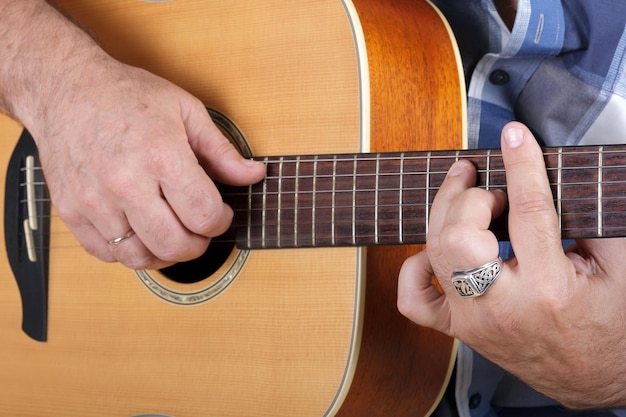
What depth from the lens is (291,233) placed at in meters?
1.00

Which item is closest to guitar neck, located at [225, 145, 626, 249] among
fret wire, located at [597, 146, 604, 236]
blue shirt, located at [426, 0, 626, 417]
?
fret wire, located at [597, 146, 604, 236]

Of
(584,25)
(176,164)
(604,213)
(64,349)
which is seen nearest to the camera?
(604,213)

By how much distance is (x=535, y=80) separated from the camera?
3.69ft

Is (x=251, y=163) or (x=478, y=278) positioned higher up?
(x=251, y=163)

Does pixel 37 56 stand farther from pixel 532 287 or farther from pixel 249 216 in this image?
pixel 532 287

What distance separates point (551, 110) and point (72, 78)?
0.72m

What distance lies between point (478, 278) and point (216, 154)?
41 cm

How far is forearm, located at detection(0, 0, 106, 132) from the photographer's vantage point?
1110 mm

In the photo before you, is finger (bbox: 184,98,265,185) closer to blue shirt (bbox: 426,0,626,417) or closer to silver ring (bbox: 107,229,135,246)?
silver ring (bbox: 107,229,135,246)

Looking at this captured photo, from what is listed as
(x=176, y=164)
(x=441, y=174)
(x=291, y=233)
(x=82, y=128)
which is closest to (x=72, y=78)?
(x=82, y=128)

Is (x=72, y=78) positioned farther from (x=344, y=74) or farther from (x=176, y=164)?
(x=344, y=74)

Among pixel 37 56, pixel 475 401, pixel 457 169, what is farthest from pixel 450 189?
pixel 37 56

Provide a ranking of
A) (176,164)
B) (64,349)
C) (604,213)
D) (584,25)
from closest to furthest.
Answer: (604,213) < (176,164) < (584,25) < (64,349)

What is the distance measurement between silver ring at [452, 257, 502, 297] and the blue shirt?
325 millimetres
